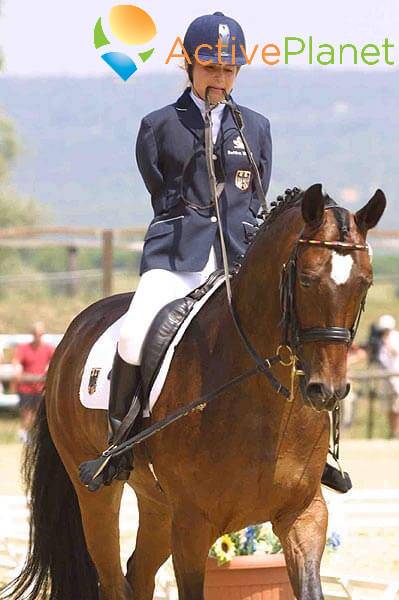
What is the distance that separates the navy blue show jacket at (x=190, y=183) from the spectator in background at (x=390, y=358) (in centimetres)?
1236

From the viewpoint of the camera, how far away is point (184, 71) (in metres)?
5.82

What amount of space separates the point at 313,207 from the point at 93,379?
1827mm

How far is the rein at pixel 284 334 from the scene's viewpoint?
15.0ft

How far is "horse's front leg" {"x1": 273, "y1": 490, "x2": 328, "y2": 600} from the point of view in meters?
4.98

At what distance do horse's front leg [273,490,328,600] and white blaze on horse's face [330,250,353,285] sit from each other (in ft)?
3.49

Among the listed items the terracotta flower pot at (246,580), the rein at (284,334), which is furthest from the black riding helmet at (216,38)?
the terracotta flower pot at (246,580)

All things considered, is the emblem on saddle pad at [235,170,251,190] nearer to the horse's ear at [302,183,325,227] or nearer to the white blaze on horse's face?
the horse's ear at [302,183,325,227]

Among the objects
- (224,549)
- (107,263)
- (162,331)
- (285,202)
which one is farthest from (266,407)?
(107,263)

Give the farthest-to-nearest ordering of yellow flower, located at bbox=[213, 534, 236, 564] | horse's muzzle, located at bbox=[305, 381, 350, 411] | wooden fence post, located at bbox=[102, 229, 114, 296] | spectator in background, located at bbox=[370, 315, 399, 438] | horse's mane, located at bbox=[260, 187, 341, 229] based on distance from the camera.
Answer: wooden fence post, located at bbox=[102, 229, 114, 296] < spectator in background, located at bbox=[370, 315, 399, 438] < yellow flower, located at bbox=[213, 534, 236, 564] < horse's mane, located at bbox=[260, 187, 341, 229] < horse's muzzle, located at bbox=[305, 381, 350, 411]

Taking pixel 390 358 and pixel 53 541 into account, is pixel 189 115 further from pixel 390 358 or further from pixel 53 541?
pixel 390 358

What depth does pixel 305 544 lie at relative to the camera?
5047 mm

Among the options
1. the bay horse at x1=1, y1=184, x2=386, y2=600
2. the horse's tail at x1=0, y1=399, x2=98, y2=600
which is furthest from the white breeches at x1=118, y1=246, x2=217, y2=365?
the horse's tail at x1=0, y1=399, x2=98, y2=600

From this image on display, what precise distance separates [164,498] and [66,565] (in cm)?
124

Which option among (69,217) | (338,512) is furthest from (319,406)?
(69,217)
